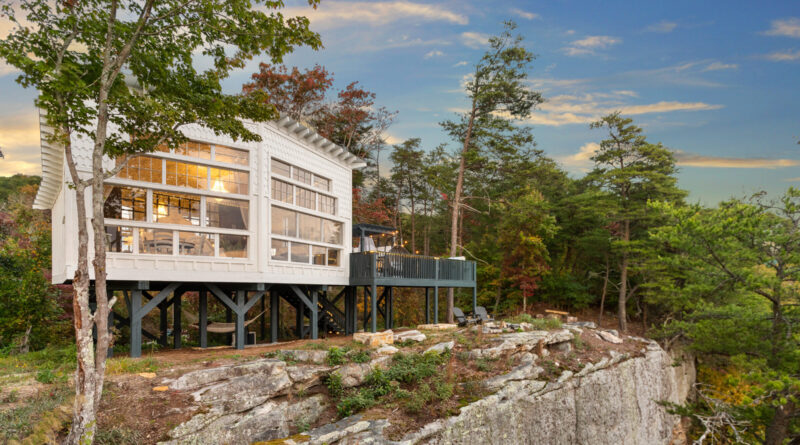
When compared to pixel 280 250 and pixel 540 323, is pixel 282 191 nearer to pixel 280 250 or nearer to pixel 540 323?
pixel 280 250

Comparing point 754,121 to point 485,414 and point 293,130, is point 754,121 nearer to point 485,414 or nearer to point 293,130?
point 485,414

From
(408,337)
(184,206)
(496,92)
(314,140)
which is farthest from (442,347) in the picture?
(496,92)

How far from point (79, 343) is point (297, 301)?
828cm

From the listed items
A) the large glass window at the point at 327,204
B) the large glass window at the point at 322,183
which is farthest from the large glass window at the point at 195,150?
the large glass window at the point at 327,204

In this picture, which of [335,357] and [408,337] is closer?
[335,357]

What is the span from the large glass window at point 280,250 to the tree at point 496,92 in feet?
28.6

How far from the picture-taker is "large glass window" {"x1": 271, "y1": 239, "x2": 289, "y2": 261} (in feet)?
33.3

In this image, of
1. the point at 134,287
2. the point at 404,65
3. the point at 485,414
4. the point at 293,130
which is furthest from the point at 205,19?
the point at 404,65

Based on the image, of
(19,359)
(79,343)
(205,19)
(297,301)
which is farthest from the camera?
(297,301)

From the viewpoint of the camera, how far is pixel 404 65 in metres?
21.0

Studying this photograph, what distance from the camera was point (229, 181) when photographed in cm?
948

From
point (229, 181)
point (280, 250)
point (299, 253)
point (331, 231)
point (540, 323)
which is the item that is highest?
point (229, 181)

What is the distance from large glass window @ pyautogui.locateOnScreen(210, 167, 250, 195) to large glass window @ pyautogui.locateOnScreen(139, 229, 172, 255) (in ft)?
4.91

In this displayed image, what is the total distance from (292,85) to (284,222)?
13.0 metres
